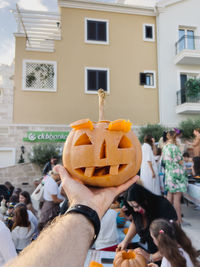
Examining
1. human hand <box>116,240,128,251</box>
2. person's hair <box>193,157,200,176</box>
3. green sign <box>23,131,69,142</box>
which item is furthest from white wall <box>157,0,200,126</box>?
human hand <box>116,240,128,251</box>

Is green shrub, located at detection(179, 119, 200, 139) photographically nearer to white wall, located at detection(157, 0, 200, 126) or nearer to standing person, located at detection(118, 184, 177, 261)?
white wall, located at detection(157, 0, 200, 126)

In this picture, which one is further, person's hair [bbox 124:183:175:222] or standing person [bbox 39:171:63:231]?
standing person [bbox 39:171:63:231]

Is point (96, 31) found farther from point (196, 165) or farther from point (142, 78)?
point (196, 165)

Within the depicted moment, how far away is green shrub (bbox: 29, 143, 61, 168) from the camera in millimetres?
9906

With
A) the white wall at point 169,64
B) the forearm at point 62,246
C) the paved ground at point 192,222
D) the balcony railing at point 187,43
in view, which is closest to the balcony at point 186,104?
the white wall at point 169,64

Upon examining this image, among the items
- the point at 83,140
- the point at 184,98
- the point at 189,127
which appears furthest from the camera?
the point at 184,98

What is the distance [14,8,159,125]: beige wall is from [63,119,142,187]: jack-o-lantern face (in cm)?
979

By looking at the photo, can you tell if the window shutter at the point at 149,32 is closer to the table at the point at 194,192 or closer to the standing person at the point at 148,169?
the standing person at the point at 148,169

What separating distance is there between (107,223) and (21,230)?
1.46 m

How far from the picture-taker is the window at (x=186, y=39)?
1249 centimetres

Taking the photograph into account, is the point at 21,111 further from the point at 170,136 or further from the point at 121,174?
the point at 121,174

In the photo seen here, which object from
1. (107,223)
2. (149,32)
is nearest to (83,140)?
(107,223)

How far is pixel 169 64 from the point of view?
12.5 meters

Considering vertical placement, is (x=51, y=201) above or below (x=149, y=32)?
below
